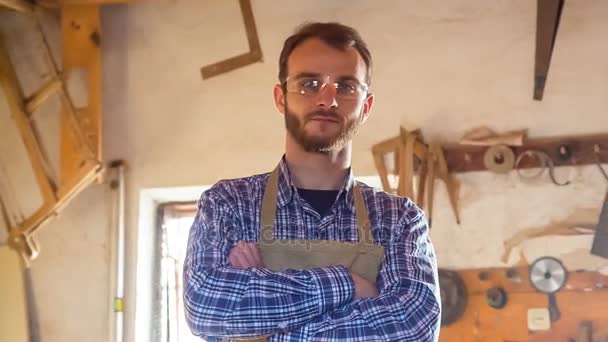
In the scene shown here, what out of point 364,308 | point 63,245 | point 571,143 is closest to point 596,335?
point 571,143

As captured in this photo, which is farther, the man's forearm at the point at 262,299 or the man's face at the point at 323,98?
the man's face at the point at 323,98

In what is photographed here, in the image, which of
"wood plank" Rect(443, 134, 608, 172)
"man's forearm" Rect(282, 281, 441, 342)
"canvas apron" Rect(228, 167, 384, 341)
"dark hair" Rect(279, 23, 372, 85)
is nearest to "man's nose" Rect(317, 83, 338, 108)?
"dark hair" Rect(279, 23, 372, 85)

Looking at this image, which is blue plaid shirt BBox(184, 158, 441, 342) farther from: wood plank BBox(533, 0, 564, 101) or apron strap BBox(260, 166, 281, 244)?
wood plank BBox(533, 0, 564, 101)

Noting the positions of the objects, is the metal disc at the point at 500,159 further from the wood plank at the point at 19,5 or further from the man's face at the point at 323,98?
the wood plank at the point at 19,5

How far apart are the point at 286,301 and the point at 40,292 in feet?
5.90

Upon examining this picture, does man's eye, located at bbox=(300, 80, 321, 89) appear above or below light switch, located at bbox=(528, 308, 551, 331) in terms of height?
above

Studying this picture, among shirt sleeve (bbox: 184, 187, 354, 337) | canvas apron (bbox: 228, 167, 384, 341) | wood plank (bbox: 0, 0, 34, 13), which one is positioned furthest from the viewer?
wood plank (bbox: 0, 0, 34, 13)

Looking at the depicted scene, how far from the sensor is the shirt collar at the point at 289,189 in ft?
4.77

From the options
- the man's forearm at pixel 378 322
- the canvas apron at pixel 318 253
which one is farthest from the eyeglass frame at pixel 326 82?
the man's forearm at pixel 378 322

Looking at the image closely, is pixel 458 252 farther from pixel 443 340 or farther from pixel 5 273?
pixel 5 273

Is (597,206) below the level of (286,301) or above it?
above

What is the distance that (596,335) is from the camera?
89.2 inches

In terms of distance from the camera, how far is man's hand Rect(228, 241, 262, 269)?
4.42 ft

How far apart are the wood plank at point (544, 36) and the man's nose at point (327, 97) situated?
114 cm
